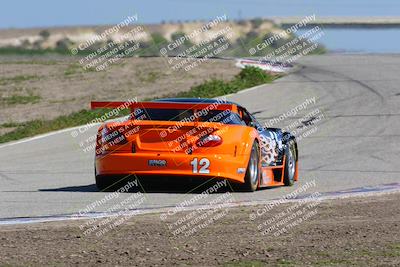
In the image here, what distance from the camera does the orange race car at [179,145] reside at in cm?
1280

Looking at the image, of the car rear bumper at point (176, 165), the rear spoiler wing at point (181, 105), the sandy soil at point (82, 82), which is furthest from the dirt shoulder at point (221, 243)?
the sandy soil at point (82, 82)

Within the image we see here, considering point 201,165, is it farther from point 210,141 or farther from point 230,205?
point 230,205

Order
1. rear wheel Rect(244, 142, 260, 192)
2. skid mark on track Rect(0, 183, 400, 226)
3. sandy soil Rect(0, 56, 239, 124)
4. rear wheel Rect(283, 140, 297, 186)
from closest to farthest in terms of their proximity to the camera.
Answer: skid mark on track Rect(0, 183, 400, 226) < rear wheel Rect(244, 142, 260, 192) < rear wheel Rect(283, 140, 297, 186) < sandy soil Rect(0, 56, 239, 124)

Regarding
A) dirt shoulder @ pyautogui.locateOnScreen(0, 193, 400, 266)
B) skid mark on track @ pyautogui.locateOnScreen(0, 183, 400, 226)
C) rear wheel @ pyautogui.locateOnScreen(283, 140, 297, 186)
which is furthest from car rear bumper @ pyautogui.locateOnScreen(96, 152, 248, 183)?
dirt shoulder @ pyautogui.locateOnScreen(0, 193, 400, 266)

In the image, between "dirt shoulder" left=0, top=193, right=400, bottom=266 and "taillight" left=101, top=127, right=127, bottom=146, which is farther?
"taillight" left=101, top=127, right=127, bottom=146

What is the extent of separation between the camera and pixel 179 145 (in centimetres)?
1284

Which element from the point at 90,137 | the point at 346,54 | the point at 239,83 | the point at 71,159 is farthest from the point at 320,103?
the point at 346,54

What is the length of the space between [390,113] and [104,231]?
A: 50.4ft

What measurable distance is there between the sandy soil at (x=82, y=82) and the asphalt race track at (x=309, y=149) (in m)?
3.54

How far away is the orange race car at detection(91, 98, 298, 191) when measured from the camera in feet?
42.0

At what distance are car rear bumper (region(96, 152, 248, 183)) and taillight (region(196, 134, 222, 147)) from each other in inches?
5.4

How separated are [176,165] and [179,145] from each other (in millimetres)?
246

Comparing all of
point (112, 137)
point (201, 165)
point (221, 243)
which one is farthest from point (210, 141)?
point (221, 243)

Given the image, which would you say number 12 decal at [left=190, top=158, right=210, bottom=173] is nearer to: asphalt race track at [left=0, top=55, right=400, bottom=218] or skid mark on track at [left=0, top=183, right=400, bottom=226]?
asphalt race track at [left=0, top=55, right=400, bottom=218]
